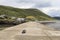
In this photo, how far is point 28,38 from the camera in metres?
17.0

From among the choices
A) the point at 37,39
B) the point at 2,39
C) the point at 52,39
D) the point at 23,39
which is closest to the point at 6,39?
the point at 2,39

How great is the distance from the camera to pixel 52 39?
1642 centimetres

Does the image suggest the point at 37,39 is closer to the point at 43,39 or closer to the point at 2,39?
the point at 43,39

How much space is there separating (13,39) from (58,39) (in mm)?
4090

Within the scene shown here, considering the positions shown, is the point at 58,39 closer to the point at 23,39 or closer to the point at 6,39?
the point at 23,39

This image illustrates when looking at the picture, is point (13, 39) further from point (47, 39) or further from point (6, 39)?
point (47, 39)

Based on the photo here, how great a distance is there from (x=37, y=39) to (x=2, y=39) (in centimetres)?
319

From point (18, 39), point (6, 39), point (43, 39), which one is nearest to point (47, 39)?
point (43, 39)

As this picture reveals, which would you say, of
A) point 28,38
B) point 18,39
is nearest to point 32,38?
point 28,38

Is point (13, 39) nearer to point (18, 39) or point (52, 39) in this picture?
point (18, 39)

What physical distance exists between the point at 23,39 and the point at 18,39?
46cm

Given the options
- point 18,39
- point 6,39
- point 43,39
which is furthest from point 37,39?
point 6,39

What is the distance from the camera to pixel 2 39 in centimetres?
1652

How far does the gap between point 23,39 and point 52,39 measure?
263cm
